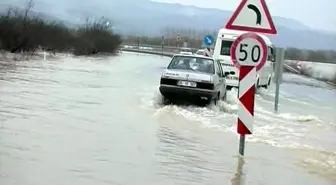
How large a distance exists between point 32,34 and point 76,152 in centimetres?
3749

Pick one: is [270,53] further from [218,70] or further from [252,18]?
[252,18]

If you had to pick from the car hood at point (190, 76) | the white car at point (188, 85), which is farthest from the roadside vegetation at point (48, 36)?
the car hood at point (190, 76)

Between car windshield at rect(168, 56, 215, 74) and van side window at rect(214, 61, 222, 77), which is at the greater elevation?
car windshield at rect(168, 56, 215, 74)

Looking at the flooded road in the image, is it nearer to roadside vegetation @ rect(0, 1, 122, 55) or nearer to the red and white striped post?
the red and white striped post

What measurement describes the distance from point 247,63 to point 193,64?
9.09 metres

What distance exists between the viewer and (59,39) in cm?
5306

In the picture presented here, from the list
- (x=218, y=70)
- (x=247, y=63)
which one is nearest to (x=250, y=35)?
(x=247, y=63)

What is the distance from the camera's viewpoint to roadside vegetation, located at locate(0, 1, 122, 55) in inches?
1576

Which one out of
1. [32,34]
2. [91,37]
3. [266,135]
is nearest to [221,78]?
[266,135]

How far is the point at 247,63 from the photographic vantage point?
29.2 ft

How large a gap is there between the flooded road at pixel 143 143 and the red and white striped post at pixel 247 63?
3.00 ft

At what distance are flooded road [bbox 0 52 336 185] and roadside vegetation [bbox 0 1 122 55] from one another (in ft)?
71.2

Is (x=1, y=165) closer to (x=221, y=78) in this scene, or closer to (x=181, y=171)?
(x=181, y=171)

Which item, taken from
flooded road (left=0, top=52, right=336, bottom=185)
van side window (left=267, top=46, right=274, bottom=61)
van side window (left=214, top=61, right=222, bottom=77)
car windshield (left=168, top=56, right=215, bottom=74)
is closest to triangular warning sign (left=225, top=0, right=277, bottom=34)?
flooded road (left=0, top=52, right=336, bottom=185)
